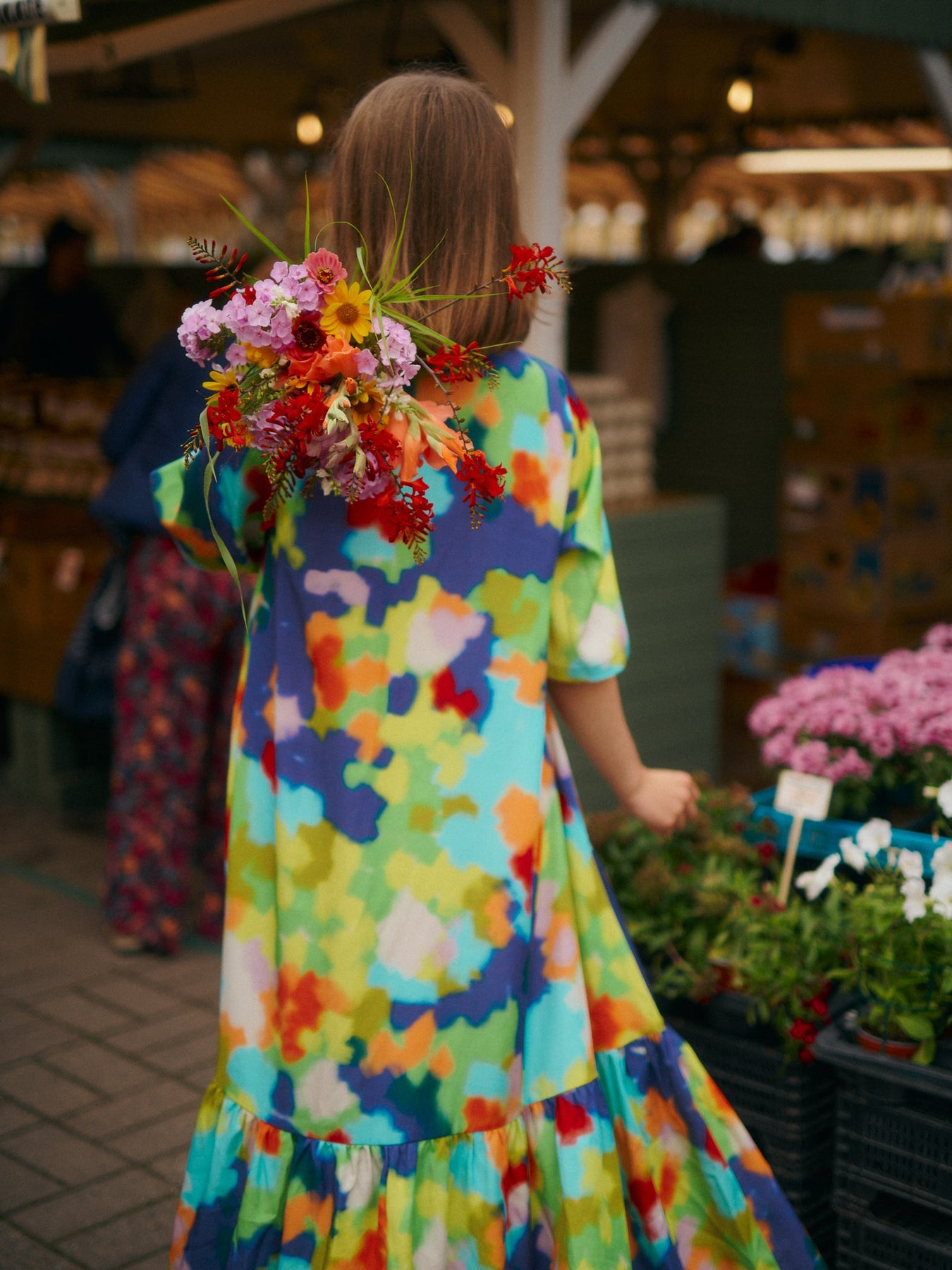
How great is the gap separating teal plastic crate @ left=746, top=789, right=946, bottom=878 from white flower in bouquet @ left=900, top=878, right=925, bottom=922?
0.18 meters

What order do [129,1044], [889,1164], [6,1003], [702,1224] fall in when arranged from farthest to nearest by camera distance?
1. [6,1003]
2. [129,1044]
3. [889,1164]
4. [702,1224]

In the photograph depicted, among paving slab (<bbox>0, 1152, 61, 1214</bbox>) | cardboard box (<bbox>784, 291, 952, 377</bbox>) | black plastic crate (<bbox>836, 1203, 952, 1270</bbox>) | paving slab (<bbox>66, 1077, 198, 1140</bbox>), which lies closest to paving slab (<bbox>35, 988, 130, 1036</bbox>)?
paving slab (<bbox>66, 1077, 198, 1140</bbox>)

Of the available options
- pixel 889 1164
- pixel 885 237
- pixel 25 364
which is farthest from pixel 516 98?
pixel 885 237

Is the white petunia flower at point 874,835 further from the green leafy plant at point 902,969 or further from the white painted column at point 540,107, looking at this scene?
the white painted column at point 540,107

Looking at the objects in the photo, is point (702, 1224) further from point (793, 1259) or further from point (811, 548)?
point (811, 548)

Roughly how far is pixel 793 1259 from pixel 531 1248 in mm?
437

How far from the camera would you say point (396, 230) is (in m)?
1.74

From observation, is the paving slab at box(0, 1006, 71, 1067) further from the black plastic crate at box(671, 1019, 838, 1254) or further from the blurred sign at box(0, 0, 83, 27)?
the blurred sign at box(0, 0, 83, 27)

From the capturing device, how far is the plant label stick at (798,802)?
254 cm

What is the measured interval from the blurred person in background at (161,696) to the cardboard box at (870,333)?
3369mm

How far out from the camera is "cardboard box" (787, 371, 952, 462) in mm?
6211

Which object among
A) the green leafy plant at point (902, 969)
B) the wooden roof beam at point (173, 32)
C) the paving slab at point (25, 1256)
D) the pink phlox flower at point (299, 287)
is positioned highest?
the wooden roof beam at point (173, 32)

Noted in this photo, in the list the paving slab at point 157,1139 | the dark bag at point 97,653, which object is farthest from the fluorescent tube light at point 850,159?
the paving slab at point 157,1139

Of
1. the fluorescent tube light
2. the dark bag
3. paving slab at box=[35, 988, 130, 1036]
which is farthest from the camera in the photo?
the fluorescent tube light
